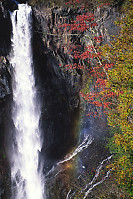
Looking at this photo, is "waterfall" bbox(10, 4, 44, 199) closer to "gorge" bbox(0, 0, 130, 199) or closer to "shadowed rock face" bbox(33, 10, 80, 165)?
"gorge" bbox(0, 0, 130, 199)

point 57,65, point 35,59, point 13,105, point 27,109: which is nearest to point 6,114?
point 13,105

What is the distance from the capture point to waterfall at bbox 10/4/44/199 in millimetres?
10305

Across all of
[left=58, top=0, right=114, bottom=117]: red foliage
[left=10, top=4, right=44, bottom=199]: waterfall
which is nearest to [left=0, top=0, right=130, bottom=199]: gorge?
[left=10, top=4, right=44, bottom=199]: waterfall

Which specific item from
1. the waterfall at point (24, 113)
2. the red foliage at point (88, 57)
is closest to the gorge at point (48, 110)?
the waterfall at point (24, 113)

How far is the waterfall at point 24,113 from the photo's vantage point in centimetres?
1030

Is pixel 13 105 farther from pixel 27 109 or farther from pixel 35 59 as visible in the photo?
pixel 35 59

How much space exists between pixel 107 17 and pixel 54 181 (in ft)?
40.9

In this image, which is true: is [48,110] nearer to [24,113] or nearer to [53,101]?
[53,101]

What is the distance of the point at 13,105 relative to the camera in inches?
417

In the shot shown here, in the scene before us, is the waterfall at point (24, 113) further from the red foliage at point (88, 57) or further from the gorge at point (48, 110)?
the red foliage at point (88, 57)

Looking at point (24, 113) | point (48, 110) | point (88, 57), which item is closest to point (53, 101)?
point (48, 110)

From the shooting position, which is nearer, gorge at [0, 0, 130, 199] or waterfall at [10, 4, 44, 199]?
gorge at [0, 0, 130, 199]

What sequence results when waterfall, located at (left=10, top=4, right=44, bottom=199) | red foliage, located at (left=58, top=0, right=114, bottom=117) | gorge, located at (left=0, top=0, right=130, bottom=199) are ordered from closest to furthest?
gorge, located at (left=0, top=0, right=130, bottom=199) < waterfall, located at (left=10, top=4, right=44, bottom=199) < red foliage, located at (left=58, top=0, right=114, bottom=117)

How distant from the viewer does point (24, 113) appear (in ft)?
36.3
